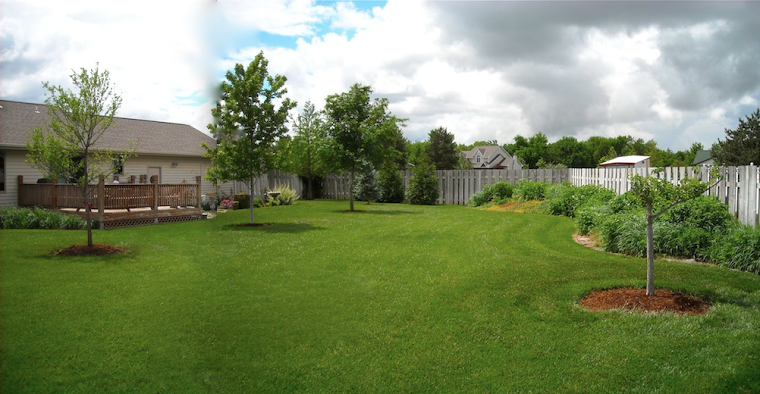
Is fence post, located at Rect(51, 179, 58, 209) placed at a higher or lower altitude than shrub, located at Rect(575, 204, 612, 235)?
higher

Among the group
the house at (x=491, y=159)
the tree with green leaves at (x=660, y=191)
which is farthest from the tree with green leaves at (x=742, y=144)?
the house at (x=491, y=159)

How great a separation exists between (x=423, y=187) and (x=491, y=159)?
68137 mm

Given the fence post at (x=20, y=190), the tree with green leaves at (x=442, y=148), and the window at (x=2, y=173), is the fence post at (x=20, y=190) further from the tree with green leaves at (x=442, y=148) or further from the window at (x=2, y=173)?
the tree with green leaves at (x=442, y=148)

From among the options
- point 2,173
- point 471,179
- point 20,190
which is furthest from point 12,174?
point 471,179

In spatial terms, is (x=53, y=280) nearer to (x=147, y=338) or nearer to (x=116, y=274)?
(x=116, y=274)

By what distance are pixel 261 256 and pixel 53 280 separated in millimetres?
2954

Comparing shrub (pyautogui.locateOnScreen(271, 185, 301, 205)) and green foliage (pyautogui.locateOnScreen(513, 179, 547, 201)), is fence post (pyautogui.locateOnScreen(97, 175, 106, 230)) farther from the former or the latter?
green foliage (pyautogui.locateOnScreen(513, 179, 547, 201))

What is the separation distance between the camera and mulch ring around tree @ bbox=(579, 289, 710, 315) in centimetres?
539

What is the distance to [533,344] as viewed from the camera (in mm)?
4457

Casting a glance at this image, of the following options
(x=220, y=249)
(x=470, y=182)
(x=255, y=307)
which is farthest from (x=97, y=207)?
(x=470, y=182)

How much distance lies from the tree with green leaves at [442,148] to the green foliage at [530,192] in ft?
117

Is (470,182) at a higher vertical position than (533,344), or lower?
higher

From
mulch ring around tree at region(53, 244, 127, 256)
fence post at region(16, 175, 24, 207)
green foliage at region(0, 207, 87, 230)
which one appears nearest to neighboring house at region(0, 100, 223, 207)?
fence post at region(16, 175, 24, 207)

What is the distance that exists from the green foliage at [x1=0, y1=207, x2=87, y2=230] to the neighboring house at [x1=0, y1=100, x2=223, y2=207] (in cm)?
237
